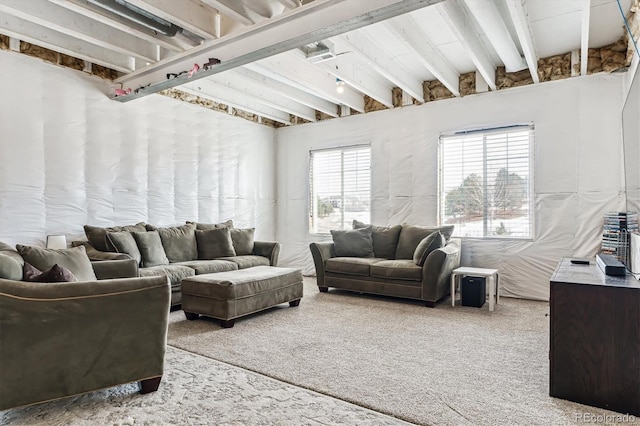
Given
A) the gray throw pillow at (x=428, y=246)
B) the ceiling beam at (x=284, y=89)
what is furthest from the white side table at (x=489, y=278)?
the ceiling beam at (x=284, y=89)

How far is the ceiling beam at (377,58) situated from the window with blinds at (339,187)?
1.26m

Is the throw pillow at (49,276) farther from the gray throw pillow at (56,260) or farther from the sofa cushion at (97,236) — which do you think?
the sofa cushion at (97,236)

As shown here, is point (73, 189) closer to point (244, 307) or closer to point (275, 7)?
point (244, 307)

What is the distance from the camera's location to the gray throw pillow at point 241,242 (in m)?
5.60

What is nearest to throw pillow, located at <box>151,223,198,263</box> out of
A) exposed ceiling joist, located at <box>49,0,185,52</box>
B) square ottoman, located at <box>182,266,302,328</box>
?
square ottoman, located at <box>182,266,302,328</box>

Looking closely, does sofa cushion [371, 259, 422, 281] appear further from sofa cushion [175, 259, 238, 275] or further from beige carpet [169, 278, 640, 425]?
sofa cushion [175, 259, 238, 275]

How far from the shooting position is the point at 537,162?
4906 millimetres

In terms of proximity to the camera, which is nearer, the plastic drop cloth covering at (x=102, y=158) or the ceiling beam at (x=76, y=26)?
the ceiling beam at (x=76, y=26)

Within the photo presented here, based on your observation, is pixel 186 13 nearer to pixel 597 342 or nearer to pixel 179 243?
pixel 179 243

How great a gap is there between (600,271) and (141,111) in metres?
5.33

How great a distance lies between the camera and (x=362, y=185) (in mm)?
6418

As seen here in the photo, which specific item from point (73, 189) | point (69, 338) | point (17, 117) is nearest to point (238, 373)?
point (69, 338)

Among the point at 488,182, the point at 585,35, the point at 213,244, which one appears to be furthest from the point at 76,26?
the point at 488,182

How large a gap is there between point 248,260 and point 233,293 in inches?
63.0
